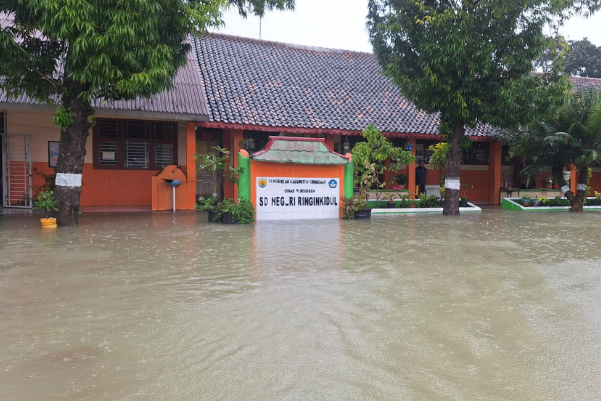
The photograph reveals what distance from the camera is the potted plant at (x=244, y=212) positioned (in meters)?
11.5

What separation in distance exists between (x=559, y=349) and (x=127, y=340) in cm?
306

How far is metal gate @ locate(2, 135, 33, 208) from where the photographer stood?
14.4 meters

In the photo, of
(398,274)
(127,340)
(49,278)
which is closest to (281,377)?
(127,340)

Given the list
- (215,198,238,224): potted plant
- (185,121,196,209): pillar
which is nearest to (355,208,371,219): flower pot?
(215,198,238,224): potted plant

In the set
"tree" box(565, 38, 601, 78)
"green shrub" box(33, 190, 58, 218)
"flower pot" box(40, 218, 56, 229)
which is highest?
"tree" box(565, 38, 601, 78)

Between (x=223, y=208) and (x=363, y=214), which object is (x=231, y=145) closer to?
(x=223, y=208)

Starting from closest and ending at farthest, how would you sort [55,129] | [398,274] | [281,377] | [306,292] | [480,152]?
[281,377] → [306,292] → [398,274] → [55,129] → [480,152]

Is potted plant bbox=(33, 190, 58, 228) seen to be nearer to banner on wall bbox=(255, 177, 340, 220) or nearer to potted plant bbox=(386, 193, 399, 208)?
banner on wall bbox=(255, 177, 340, 220)

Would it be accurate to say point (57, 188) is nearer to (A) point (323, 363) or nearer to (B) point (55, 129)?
(B) point (55, 129)

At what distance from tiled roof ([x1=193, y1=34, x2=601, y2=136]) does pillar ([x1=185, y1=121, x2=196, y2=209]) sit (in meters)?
0.78

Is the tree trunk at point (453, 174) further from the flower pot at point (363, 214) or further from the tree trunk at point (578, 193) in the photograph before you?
the tree trunk at point (578, 193)

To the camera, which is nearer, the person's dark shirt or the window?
the window

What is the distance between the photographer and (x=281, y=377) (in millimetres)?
2965

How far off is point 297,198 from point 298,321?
867cm
